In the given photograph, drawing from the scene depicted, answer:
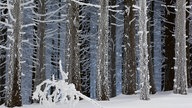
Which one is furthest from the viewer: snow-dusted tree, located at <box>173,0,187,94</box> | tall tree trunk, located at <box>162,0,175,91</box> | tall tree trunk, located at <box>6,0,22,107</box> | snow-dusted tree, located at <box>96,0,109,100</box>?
tall tree trunk, located at <box>162,0,175,91</box>

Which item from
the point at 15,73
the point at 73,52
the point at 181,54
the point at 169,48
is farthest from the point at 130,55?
the point at 15,73

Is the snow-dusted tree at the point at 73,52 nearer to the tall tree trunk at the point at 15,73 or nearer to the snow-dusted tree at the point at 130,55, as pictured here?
the tall tree trunk at the point at 15,73

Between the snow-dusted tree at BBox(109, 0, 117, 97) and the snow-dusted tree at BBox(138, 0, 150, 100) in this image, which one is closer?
the snow-dusted tree at BBox(138, 0, 150, 100)

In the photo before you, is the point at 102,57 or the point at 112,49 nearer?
the point at 102,57

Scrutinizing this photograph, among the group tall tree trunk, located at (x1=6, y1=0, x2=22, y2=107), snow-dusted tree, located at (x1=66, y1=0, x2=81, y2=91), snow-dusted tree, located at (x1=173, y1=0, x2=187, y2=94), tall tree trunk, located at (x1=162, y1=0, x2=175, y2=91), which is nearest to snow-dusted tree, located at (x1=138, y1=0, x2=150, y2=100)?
snow-dusted tree, located at (x1=173, y1=0, x2=187, y2=94)

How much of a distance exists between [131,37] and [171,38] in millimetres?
4597

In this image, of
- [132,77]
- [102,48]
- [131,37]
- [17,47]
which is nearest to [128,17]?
[131,37]

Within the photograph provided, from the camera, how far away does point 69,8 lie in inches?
572

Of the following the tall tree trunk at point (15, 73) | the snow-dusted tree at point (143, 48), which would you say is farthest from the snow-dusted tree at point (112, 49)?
the tall tree trunk at point (15, 73)

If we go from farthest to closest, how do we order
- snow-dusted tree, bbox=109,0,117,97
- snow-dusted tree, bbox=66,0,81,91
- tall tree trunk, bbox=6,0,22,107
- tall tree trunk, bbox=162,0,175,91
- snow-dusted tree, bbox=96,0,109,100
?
snow-dusted tree, bbox=109,0,117,97
tall tree trunk, bbox=162,0,175,91
snow-dusted tree, bbox=66,0,81,91
snow-dusted tree, bbox=96,0,109,100
tall tree trunk, bbox=6,0,22,107

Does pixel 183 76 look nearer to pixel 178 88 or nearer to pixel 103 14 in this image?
pixel 178 88

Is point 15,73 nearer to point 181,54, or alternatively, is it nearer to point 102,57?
point 102,57

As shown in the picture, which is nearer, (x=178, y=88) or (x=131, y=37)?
(x=178, y=88)

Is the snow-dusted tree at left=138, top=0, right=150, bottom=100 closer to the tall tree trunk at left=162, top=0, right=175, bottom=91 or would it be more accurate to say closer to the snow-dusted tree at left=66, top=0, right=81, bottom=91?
the snow-dusted tree at left=66, top=0, right=81, bottom=91
